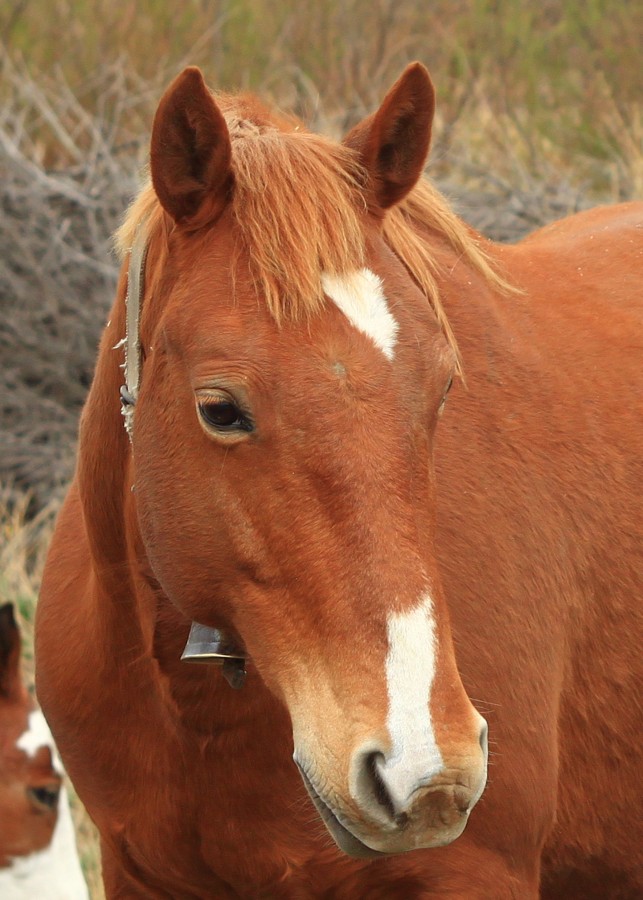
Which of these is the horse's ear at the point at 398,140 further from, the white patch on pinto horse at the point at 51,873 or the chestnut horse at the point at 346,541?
the white patch on pinto horse at the point at 51,873

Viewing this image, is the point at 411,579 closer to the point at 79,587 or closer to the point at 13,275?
the point at 79,587

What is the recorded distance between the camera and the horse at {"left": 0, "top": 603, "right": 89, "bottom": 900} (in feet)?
12.0

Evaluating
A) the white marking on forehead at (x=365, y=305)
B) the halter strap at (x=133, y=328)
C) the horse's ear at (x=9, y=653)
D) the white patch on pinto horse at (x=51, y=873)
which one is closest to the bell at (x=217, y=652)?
the halter strap at (x=133, y=328)

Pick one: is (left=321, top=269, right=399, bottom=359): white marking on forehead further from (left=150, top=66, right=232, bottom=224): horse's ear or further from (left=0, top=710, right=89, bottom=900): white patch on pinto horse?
(left=0, top=710, right=89, bottom=900): white patch on pinto horse

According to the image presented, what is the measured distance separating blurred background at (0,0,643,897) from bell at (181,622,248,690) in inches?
125

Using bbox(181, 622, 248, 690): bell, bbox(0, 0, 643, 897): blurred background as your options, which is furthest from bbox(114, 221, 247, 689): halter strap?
bbox(0, 0, 643, 897): blurred background

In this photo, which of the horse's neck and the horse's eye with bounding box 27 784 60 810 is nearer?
the horse's neck

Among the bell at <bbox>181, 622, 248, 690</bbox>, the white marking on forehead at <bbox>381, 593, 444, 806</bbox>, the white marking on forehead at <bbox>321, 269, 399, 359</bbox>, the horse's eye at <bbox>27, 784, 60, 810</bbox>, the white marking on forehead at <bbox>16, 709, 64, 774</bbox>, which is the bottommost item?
the horse's eye at <bbox>27, 784, 60, 810</bbox>

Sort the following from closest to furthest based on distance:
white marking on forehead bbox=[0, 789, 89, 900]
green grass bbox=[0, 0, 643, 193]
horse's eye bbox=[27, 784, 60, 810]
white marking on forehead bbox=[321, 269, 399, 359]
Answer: white marking on forehead bbox=[321, 269, 399, 359], white marking on forehead bbox=[0, 789, 89, 900], horse's eye bbox=[27, 784, 60, 810], green grass bbox=[0, 0, 643, 193]

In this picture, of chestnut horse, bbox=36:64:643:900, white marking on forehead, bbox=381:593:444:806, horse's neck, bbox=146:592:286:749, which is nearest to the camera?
white marking on forehead, bbox=381:593:444:806

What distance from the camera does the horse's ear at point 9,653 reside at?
3.78 m

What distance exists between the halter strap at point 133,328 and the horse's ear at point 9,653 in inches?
66.4

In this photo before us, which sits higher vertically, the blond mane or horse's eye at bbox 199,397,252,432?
the blond mane

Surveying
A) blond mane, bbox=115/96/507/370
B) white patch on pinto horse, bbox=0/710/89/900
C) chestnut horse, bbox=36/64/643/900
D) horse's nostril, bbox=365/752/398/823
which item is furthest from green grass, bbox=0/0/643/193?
horse's nostril, bbox=365/752/398/823
